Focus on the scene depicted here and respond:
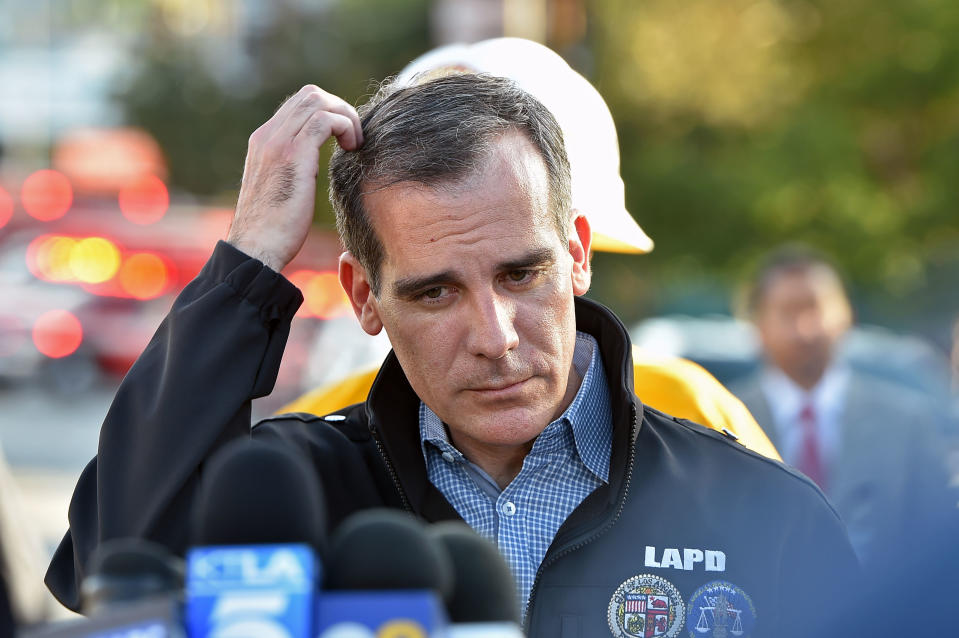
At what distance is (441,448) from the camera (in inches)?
104

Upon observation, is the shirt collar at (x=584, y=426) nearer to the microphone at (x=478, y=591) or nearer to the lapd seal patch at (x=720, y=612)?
the lapd seal patch at (x=720, y=612)

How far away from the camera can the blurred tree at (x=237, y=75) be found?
91.2 ft

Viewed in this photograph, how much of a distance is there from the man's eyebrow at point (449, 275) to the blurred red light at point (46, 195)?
22.9 metres

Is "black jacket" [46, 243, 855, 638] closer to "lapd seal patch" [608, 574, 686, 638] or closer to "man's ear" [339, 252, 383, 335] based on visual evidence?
"lapd seal patch" [608, 574, 686, 638]

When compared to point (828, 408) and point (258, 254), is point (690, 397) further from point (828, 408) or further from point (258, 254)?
point (828, 408)

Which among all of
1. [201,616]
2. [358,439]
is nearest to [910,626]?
[201,616]

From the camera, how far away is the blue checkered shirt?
249 cm

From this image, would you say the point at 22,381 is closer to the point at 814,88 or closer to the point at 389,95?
the point at 814,88

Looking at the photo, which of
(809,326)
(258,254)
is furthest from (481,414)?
(809,326)

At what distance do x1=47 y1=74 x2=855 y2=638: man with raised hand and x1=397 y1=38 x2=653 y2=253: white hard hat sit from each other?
1.79 ft

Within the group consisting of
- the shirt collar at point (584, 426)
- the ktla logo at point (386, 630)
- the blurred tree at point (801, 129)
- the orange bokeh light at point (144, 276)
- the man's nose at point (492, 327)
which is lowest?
the ktla logo at point (386, 630)

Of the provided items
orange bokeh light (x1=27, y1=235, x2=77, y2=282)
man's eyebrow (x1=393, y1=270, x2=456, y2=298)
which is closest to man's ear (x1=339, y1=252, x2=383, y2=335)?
man's eyebrow (x1=393, y1=270, x2=456, y2=298)

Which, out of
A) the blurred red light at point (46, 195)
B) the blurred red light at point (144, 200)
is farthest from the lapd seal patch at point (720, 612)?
the blurred red light at point (46, 195)

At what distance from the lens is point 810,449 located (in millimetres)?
6430
